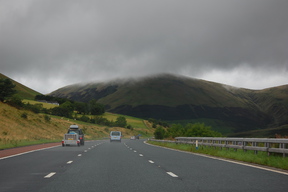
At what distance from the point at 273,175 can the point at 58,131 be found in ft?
312

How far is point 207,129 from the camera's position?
8950 centimetres

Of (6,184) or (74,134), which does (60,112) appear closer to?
(74,134)

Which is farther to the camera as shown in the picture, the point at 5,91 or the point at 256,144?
the point at 5,91

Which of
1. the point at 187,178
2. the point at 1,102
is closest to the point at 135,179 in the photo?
the point at 187,178

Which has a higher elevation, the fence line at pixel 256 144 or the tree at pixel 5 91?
the tree at pixel 5 91

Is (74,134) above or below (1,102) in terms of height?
below

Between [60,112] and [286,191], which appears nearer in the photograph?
[286,191]

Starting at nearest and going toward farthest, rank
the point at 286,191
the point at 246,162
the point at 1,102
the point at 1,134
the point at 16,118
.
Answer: the point at 286,191, the point at 246,162, the point at 1,134, the point at 16,118, the point at 1,102

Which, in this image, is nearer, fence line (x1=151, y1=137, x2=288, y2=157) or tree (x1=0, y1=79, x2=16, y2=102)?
fence line (x1=151, y1=137, x2=288, y2=157)

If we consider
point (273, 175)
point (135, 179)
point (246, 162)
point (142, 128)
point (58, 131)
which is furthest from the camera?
point (142, 128)

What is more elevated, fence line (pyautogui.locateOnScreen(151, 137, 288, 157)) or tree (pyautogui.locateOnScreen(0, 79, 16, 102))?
tree (pyautogui.locateOnScreen(0, 79, 16, 102))

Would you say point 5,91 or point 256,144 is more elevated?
point 5,91

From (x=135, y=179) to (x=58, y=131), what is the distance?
94.8 m

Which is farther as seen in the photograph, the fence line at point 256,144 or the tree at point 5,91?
the tree at point 5,91
